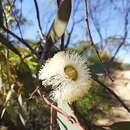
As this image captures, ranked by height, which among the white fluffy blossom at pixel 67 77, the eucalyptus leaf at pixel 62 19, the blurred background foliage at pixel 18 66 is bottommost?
the white fluffy blossom at pixel 67 77

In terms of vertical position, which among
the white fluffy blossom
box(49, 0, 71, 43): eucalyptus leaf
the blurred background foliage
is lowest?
the white fluffy blossom

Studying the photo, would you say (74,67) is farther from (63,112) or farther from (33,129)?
(33,129)

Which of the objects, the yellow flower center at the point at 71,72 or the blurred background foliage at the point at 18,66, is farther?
the blurred background foliage at the point at 18,66

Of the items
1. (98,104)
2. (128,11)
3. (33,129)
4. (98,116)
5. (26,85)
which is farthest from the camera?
(98,104)

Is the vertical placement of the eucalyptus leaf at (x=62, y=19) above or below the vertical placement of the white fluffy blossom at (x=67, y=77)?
above

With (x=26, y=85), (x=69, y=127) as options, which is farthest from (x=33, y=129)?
(x=69, y=127)

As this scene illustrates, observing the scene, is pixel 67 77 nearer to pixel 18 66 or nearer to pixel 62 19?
pixel 62 19

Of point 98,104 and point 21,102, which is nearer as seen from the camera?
point 21,102
